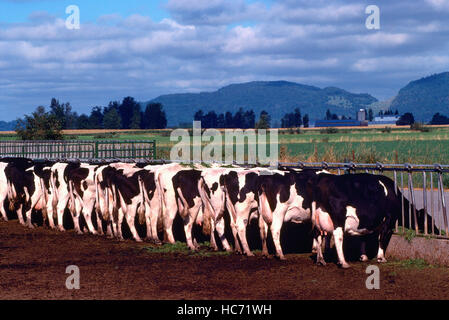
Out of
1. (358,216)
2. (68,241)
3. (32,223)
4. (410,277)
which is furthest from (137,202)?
(410,277)

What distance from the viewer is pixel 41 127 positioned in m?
45.5

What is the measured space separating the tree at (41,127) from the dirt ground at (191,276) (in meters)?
33.2

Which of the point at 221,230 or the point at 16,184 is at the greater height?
the point at 16,184

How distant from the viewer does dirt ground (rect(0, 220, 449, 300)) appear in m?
9.20

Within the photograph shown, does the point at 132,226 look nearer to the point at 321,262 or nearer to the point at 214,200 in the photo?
the point at 214,200

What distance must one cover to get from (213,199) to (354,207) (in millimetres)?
3190

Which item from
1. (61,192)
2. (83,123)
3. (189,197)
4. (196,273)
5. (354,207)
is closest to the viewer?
(196,273)

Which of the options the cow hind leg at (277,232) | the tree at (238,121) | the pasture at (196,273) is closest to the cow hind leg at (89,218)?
the pasture at (196,273)

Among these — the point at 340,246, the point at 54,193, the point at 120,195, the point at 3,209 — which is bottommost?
the point at 3,209

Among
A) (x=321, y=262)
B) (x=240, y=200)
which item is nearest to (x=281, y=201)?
(x=240, y=200)

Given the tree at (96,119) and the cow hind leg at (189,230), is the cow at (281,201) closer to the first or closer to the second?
the cow hind leg at (189,230)

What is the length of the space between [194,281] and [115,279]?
131cm

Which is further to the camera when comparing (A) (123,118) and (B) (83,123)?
(A) (123,118)

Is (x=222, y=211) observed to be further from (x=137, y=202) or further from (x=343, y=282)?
(x=343, y=282)
